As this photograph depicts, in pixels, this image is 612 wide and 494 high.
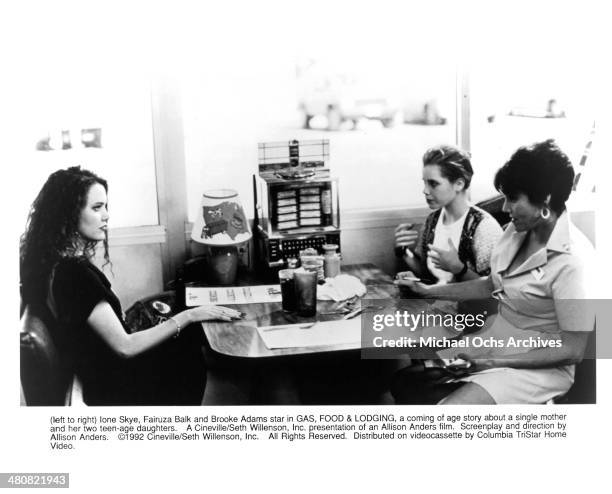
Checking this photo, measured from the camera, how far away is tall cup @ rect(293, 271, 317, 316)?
79.0 inches

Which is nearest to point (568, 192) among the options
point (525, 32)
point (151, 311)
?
point (525, 32)

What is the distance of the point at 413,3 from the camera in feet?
6.74

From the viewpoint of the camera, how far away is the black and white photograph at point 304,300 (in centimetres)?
195

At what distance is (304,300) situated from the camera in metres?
2.01

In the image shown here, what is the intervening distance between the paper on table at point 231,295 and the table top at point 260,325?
0.15 ft

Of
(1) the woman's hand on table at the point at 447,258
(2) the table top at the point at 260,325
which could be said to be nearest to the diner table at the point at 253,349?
(2) the table top at the point at 260,325

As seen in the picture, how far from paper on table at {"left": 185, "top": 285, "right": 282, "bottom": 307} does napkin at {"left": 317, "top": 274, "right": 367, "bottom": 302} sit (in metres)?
0.13

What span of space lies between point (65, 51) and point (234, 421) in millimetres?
1103

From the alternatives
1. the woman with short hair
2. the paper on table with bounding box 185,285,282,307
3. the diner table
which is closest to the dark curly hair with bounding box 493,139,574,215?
the woman with short hair

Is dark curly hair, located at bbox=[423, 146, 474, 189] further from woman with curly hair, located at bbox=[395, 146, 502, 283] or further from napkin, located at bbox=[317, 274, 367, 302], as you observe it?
napkin, located at bbox=[317, 274, 367, 302]

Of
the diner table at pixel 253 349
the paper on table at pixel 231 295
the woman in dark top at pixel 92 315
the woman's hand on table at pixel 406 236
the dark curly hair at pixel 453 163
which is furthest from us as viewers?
the woman's hand on table at pixel 406 236

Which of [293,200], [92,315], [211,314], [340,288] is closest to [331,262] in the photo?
[340,288]

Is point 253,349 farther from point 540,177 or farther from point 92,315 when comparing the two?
point 540,177

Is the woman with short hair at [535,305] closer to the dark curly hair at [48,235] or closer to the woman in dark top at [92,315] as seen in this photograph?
the woman in dark top at [92,315]
